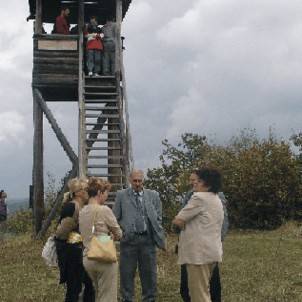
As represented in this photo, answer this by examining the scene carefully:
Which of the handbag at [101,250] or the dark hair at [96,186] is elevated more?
the dark hair at [96,186]

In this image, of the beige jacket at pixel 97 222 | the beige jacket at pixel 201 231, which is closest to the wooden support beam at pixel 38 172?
the beige jacket at pixel 97 222

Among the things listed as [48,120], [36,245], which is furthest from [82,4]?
[36,245]

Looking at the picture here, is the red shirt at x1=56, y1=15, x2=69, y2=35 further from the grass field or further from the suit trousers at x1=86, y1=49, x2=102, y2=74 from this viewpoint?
the grass field

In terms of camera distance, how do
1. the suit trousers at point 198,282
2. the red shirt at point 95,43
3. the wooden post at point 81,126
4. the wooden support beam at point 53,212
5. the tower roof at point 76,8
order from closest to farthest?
the suit trousers at point 198,282 → the wooden post at point 81,126 → the red shirt at point 95,43 → the wooden support beam at point 53,212 → the tower roof at point 76,8

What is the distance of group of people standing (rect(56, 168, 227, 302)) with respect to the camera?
20.7ft

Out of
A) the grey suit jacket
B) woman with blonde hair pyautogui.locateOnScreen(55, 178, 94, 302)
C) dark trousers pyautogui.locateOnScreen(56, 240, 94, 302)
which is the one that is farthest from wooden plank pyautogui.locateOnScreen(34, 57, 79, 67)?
dark trousers pyautogui.locateOnScreen(56, 240, 94, 302)

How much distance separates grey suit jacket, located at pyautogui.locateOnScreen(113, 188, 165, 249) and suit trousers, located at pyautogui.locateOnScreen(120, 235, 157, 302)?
0.11m

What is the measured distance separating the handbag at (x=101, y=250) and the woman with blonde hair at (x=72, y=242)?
2.87 ft

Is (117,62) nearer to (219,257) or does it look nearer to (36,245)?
(36,245)

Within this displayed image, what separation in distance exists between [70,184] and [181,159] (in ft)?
93.1

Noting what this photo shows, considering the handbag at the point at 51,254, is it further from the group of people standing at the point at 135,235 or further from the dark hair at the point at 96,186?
the dark hair at the point at 96,186

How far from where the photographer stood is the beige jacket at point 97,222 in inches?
256

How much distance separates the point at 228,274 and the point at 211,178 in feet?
17.4

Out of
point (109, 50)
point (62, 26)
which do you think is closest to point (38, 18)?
point (62, 26)
